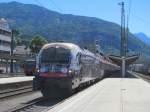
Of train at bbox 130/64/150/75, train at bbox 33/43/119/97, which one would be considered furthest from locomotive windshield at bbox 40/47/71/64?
train at bbox 130/64/150/75

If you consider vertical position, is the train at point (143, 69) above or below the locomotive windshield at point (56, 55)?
below

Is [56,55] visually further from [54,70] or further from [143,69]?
[143,69]

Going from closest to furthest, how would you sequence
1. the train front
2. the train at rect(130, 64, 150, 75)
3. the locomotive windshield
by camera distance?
the train front
the locomotive windshield
the train at rect(130, 64, 150, 75)

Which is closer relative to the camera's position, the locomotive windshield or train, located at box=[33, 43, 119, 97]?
train, located at box=[33, 43, 119, 97]

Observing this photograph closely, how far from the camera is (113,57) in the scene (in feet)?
261

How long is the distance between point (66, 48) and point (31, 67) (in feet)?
140

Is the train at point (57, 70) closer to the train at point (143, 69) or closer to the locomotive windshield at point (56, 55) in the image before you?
the locomotive windshield at point (56, 55)

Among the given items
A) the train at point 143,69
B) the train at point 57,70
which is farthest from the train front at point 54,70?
the train at point 143,69

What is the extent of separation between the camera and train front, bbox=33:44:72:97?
22.5 m

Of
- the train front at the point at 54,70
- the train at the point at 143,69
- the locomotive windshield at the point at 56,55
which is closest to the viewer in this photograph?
the train front at the point at 54,70

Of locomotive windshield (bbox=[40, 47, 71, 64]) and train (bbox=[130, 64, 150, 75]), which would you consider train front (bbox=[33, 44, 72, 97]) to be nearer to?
locomotive windshield (bbox=[40, 47, 71, 64])

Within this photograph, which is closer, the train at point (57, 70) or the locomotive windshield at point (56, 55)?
the train at point (57, 70)

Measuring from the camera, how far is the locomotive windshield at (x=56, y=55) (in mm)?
23359

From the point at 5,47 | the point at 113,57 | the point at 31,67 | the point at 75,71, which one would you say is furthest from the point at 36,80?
the point at 5,47
